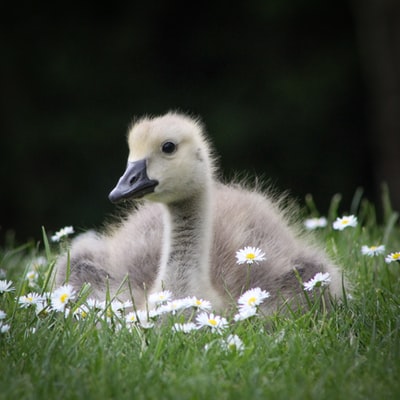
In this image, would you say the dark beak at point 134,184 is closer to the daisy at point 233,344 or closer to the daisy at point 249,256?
the daisy at point 249,256

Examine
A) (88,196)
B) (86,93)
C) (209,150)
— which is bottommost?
(88,196)

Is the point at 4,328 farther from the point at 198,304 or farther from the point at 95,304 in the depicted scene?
the point at 198,304

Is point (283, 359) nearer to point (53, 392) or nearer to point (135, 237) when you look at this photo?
point (53, 392)

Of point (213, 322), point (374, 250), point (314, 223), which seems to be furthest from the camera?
point (314, 223)

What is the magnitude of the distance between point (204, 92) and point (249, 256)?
6.48 metres

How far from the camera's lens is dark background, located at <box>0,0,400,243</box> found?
9570 mm

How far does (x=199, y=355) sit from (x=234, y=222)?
1284 mm

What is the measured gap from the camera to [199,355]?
10.2 ft

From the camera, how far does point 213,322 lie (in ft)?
10.9

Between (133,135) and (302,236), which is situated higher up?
(133,135)

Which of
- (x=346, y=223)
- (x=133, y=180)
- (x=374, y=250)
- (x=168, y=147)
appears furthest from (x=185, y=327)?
(x=346, y=223)

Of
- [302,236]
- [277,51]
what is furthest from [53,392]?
[277,51]

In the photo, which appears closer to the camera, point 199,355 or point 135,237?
point 199,355

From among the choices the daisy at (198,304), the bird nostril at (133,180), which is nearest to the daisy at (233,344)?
the daisy at (198,304)
